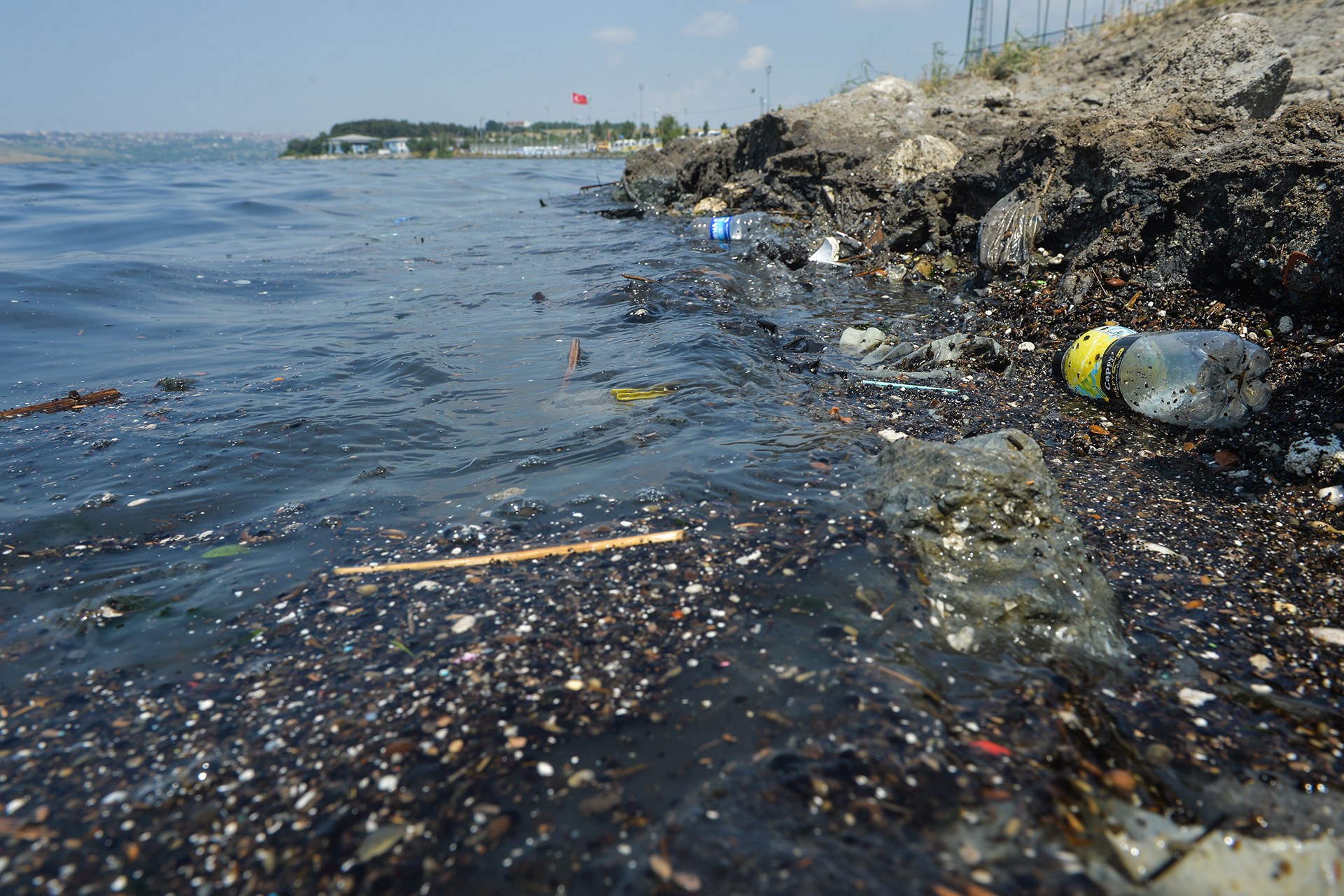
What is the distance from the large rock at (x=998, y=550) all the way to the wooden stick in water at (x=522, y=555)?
985mm

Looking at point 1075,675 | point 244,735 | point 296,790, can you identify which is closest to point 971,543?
point 1075,675

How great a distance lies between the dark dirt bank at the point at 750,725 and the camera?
64.6 inches

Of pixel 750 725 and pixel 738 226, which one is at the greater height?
pixel 738 226

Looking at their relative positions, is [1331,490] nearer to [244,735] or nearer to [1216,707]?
[1216,707]

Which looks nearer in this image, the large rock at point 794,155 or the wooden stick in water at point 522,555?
the wooden stick in water at point 522,555

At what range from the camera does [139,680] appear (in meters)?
2.34

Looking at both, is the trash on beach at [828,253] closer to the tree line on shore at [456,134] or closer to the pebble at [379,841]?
the pebble at [379,841]

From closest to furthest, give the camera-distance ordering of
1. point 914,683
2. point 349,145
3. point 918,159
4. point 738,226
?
point 914,683 < point 918,159 < point 738,226 < point 349,145

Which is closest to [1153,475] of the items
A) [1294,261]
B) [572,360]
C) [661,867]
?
[1294,261]

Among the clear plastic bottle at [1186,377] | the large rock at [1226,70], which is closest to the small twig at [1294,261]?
the clear plastic bottle at [1186,377]

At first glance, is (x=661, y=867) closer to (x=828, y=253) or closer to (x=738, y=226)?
(x=828, y=253)

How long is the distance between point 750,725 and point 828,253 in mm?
8747

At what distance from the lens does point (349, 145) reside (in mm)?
107375

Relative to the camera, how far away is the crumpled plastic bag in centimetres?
711
